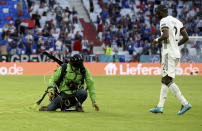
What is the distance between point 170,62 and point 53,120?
3053 mm

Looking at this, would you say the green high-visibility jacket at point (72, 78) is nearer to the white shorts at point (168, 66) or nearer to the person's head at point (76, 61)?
the person's head at point (76, 61)

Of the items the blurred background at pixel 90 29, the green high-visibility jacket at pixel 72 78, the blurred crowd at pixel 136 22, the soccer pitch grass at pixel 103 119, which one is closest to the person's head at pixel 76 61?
the green high-visibility jacket at pixel 72 78

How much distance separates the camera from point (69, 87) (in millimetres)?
11914

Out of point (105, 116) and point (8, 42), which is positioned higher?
point (8, 42)

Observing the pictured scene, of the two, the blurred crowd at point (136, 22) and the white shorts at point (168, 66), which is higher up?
the blurred crowd at point (136, 22)

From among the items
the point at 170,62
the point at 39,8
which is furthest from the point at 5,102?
the point at 39,8

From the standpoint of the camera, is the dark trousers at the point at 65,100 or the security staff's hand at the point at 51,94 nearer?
the security staff's hand at the point at 51,94

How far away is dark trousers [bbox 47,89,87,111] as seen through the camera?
1179 cm

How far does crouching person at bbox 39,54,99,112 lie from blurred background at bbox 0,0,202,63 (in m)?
17.7

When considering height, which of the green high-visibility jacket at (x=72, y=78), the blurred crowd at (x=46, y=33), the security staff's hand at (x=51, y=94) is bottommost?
the security staff's hand at (x=51, y=94)

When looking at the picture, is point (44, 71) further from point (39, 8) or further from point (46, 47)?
point (39, 8)

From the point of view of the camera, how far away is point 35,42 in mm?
33812

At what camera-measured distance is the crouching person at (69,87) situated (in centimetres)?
1158

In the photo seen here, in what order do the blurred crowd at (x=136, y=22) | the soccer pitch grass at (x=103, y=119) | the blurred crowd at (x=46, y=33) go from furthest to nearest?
1. the blurred crowd at (x=136, y=22)
2. the blurred crowd at (x=46, y=33)
3. the soccer pitch grass at (x=103, y=119)
